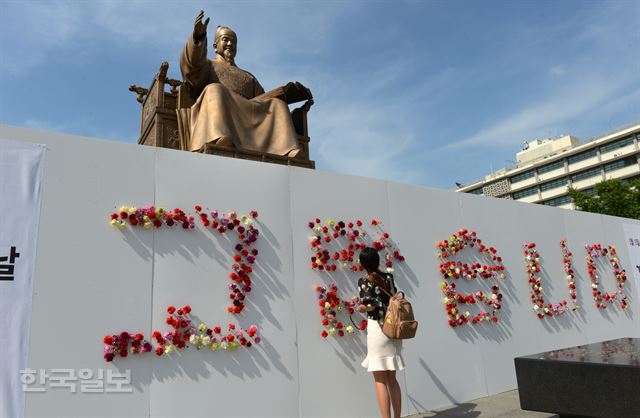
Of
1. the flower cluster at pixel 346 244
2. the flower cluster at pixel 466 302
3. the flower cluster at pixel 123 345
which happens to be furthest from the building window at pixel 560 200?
the flower cluster at pixel 123 345

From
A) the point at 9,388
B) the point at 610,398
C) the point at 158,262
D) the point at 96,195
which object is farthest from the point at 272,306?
the point at 610,398

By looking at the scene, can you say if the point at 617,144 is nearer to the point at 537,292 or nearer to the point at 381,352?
the point at 537,292

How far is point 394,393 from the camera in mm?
2852

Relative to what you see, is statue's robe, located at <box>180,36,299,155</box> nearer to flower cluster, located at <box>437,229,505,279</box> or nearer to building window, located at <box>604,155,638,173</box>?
flower cluster, located at <box>437,229,505,279</box>

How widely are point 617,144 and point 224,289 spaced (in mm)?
37261

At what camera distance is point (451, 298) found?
3918 mm

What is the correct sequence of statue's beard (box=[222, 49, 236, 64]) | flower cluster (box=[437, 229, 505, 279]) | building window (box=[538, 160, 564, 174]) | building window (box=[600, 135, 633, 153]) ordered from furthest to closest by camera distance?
building window (box=[538, 160, 564, 174])
building window (box=[600, 135, 633, 153])
statue's beard (box=[222, 49, 236, 64])
flower cluster (box=[437, 229, 505, 279])

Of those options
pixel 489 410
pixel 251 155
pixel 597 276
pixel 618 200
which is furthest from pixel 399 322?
pixel 618 200

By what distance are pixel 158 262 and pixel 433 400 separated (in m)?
2.26

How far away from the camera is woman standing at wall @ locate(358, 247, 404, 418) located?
282 centimetres

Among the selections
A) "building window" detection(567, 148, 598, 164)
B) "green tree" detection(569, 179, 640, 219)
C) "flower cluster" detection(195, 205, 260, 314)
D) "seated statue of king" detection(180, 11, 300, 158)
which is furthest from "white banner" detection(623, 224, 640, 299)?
"building window" detection(567, 148, 598, 164)

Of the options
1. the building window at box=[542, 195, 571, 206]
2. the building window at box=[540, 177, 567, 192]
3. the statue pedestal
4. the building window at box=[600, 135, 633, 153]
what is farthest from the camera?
the building window at box=[540, 177, 567, 192]

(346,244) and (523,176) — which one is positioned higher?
(523,176)

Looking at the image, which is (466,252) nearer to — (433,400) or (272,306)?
(433,400)
